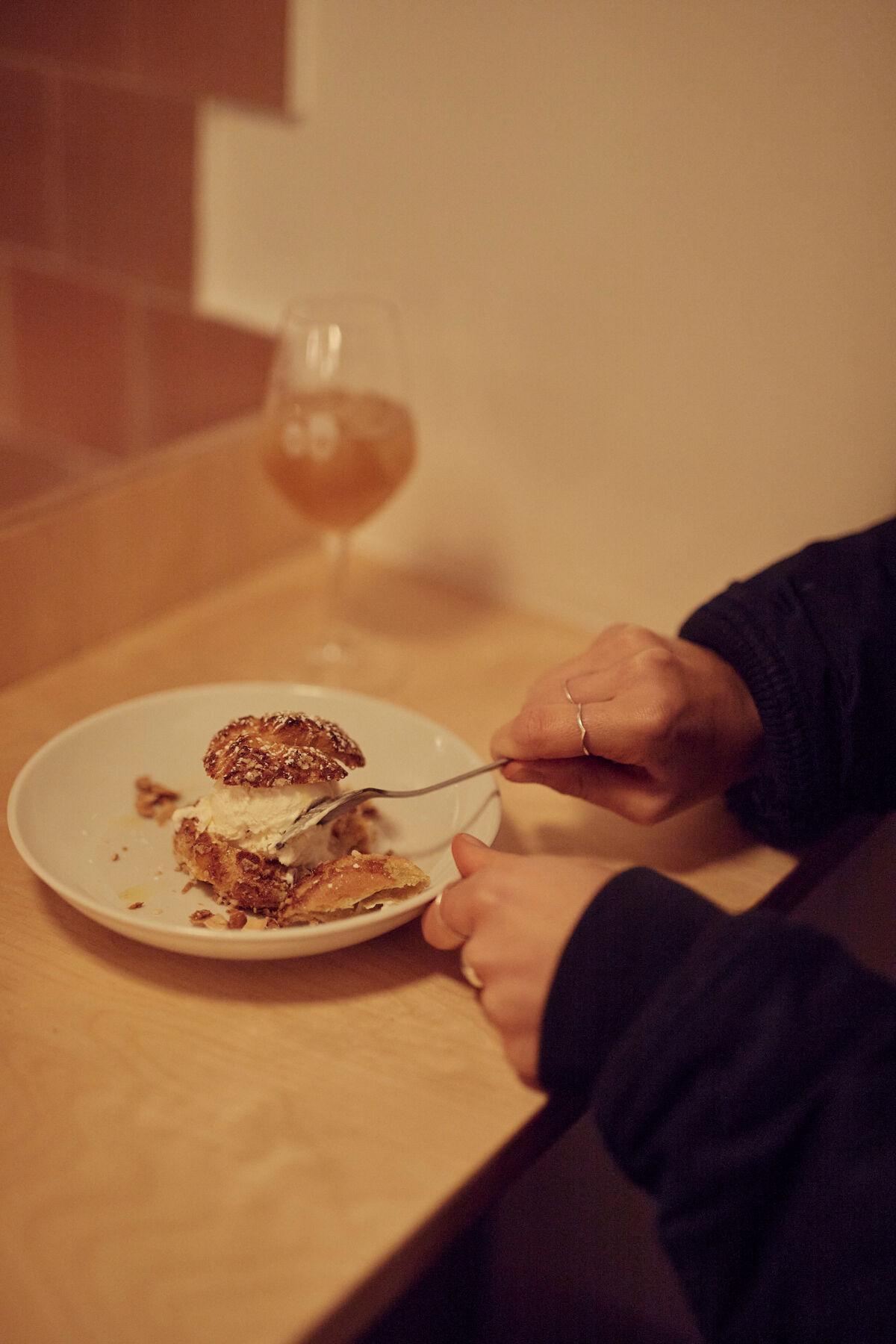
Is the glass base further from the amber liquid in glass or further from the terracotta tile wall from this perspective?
the terracotta tile wall

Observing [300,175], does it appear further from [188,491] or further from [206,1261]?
[206,1261]

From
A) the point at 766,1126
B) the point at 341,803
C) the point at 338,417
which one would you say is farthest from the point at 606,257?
the point at 766,1126

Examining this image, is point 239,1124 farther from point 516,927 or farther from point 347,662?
point 347,662

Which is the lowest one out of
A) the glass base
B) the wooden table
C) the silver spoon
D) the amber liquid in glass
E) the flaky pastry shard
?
the glass base

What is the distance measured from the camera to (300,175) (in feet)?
3.98

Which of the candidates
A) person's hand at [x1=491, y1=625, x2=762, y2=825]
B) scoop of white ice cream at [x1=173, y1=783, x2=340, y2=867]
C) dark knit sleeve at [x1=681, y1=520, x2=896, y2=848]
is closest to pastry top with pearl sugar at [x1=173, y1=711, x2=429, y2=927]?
scoop of white ice cream at [x1=173, y1=783, x2=340, y2=867]

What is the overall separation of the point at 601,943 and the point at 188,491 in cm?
67

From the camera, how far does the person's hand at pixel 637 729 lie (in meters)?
0.75

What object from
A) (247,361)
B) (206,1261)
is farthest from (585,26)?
(206,1261)

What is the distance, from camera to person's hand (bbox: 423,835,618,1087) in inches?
23.7

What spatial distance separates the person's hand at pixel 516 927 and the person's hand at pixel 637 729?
4.2 inches

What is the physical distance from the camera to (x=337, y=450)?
0.96 meters

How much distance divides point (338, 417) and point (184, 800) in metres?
0.36

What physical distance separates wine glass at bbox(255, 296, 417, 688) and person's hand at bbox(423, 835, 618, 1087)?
0.39 meters
